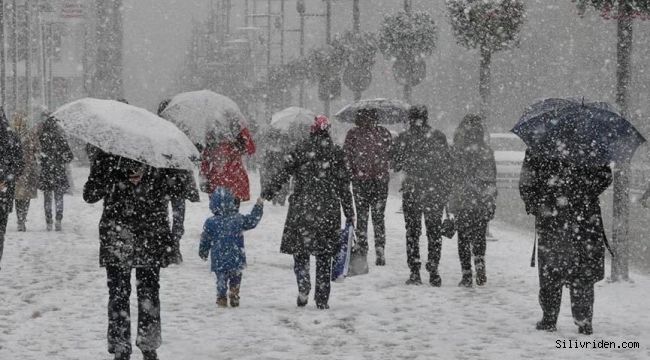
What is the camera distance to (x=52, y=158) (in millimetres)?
15164

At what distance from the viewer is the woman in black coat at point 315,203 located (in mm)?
9352

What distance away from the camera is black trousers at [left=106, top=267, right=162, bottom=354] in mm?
7035

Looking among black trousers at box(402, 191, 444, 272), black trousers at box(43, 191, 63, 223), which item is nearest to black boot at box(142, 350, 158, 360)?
black trousers at box(402, 191, 444, 272)

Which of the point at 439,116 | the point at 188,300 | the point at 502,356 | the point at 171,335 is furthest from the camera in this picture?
the point at 439,116

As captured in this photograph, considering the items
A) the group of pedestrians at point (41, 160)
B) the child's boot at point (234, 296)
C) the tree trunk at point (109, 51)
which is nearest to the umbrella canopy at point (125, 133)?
the child's boot at point (234, 296)

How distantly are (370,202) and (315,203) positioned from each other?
292 centimetres

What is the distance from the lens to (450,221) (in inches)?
431

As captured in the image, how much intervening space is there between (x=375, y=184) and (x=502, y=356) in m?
4.74

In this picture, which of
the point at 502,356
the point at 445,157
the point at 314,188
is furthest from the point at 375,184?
the point at 502,356

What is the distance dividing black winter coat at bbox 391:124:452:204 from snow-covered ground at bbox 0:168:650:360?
0.96 metres

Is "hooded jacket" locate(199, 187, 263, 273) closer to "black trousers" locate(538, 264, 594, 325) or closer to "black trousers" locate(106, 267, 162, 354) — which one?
"black trousers" locate(106, 267, 162, 354)

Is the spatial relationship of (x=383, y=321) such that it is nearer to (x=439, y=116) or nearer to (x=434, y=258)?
(x=434, y=258)

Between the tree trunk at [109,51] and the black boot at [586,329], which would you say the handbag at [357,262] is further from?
the tree trunk at [109,51]

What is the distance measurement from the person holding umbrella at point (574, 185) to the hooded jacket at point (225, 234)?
2467 mm
